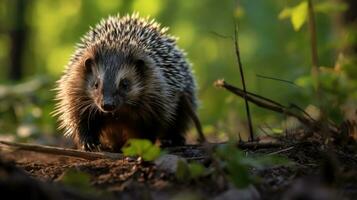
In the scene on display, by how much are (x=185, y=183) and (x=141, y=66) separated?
11.0ft

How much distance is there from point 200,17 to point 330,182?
18076 millimetres

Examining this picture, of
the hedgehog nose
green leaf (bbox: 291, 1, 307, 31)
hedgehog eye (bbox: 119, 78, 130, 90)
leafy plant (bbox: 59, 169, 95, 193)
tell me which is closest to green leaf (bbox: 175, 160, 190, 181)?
leafy plant (bbox: 59, 169, 95, 193)

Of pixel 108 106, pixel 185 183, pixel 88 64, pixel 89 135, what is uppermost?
pixel 88 64

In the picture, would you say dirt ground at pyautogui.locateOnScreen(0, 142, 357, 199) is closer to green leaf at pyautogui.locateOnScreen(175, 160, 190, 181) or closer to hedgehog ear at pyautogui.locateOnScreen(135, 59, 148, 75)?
green leaf at pyautogui.locateOnScreen(175, 160, 190, 181)

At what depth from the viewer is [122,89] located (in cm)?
698

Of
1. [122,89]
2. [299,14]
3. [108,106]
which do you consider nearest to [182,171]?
[299,14]

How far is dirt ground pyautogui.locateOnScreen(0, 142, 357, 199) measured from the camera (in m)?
3.26

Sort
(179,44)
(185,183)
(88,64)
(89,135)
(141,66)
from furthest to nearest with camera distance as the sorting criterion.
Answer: (179,44)
(141,66)
(88,64)
(89,135)
(185,183)

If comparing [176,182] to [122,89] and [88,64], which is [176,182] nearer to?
[122,89]

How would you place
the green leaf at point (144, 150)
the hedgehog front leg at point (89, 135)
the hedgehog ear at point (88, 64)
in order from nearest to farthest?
the green leaf at point (144, 150) → the hedgehog front leg at point (89, 135) → the hedgehog ear at point (88, 64)

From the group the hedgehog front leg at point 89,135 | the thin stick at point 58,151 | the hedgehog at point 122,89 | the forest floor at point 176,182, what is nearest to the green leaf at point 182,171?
the forest floor at point 176,182

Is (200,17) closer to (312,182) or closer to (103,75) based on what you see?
(103,75)

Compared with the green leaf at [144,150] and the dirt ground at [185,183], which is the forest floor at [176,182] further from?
the green leaf at [144,150]

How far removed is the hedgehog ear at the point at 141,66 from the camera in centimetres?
735
